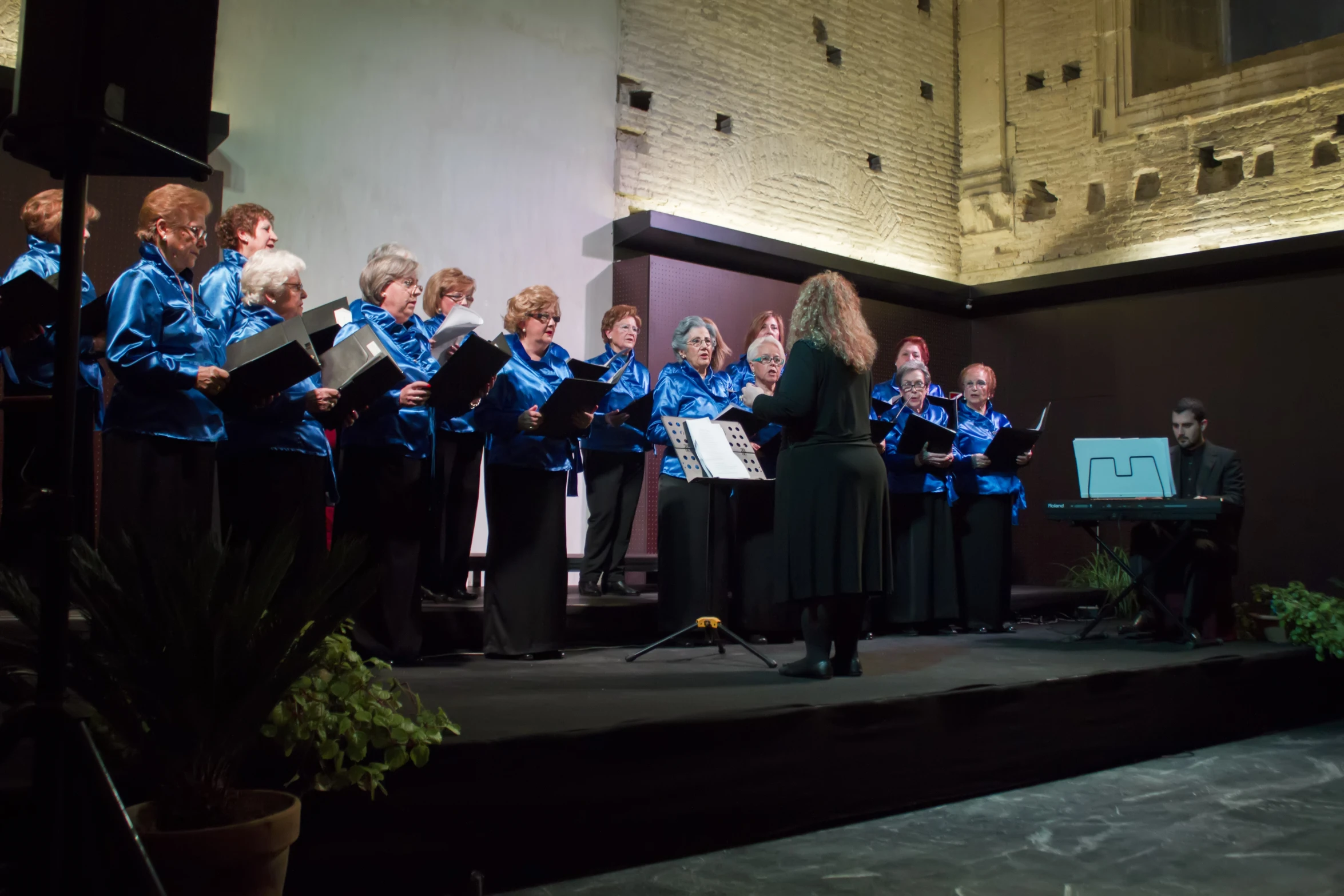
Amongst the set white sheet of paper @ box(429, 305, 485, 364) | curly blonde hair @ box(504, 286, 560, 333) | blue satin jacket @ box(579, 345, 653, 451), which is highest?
curly blonde hair @ box(504, 286, 560, 333)

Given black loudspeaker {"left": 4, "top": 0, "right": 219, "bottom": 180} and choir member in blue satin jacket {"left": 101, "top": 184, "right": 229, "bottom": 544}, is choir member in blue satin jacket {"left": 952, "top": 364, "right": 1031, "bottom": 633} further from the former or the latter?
black loudspeaker {"left": 4, "top": 0, "right": 219, "bottom": 180}

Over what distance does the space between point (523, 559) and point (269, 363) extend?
1398mm

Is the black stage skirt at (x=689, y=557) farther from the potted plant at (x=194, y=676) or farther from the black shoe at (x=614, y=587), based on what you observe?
the potted plant at (x=194, y=676)

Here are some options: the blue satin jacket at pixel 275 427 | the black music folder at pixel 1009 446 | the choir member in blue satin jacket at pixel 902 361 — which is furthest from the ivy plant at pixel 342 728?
the choir member in blue satin jacket at pixel 902 361

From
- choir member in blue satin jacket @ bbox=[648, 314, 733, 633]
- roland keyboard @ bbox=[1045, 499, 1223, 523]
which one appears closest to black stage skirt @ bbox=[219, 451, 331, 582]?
choir member in blue satin jacket @ bbox=[648, 314, 733, 633]

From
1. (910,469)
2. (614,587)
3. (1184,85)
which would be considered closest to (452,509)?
(614,587)

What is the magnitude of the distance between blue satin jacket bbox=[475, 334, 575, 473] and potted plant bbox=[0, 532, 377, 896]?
2.39 metres

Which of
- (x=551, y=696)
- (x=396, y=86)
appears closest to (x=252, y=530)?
(x=551, y=696)

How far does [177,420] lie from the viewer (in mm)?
3666

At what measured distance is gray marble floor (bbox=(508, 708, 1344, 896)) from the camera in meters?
2.96

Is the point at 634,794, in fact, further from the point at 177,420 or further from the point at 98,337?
the point at 98,337

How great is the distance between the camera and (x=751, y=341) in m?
6.17

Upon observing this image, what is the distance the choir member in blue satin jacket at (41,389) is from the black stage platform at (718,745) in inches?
56.2

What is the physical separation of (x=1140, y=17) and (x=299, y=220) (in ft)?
24.8
